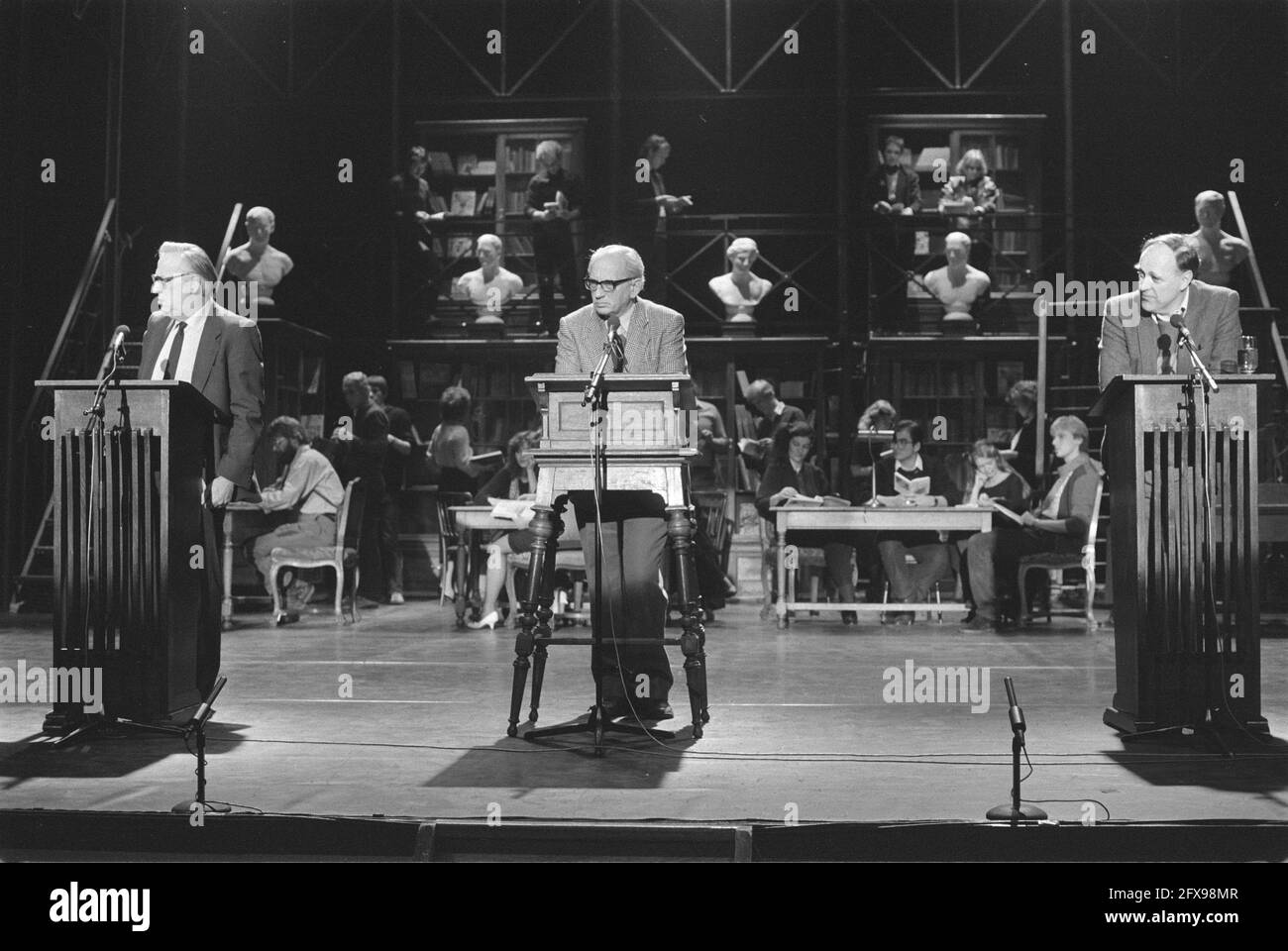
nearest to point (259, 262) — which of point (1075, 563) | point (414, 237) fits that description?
point (414, 237)

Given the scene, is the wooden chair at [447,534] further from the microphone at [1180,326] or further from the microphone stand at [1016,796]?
the microphone stand at [1016,796]

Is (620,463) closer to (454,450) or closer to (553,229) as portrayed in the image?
(454,450)

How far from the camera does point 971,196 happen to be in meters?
12.3

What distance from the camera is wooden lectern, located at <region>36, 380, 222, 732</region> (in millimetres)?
4297

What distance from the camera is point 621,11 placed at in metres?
13.4

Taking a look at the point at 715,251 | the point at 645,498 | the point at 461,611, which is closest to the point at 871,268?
the point at 715,251

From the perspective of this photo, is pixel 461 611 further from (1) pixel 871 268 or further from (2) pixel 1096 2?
(2) pixel 1096 2

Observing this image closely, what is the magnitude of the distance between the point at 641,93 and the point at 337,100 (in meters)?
2.92

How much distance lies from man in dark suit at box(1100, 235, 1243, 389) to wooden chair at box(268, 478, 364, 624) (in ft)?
17.9

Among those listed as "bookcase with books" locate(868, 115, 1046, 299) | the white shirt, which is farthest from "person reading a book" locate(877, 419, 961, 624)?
the white shirt

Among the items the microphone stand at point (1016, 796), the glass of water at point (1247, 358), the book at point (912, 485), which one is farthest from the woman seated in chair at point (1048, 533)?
the microphone stand at point (1016, 796)

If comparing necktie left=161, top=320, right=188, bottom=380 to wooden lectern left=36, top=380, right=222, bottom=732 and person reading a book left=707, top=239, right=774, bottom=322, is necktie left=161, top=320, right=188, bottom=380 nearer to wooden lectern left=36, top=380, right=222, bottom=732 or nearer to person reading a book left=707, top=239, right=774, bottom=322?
wooden lectern left=36, top=380, right=222, bottom=732

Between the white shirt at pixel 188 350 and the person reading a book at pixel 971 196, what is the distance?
855cm

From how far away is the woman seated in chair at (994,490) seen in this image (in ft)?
28.6
